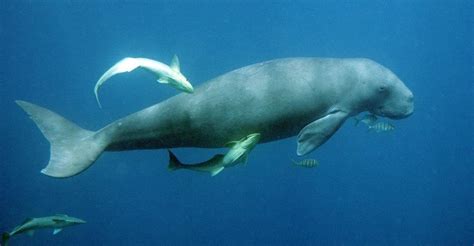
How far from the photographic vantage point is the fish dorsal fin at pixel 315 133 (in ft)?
23.6

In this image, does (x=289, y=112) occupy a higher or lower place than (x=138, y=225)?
higher

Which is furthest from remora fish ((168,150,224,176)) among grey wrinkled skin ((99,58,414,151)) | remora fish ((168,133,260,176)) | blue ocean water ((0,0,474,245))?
blue ocean water ((0,0,474,245))

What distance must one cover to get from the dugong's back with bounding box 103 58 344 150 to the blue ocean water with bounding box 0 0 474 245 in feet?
26.6

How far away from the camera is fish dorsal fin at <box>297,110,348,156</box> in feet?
23.6

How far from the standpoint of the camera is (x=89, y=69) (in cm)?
1794

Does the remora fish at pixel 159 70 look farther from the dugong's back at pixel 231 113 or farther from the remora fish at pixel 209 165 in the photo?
the dugong's back at pixel 231 113

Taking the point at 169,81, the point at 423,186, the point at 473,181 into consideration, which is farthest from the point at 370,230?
the point at 169,81

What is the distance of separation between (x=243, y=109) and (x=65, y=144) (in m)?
3.00

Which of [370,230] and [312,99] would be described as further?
[370,230]

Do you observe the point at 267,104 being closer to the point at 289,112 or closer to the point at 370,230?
the point at 289,112

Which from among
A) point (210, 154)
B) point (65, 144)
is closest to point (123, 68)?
point (65, 144)

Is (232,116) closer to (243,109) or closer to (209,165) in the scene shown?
(243,109)

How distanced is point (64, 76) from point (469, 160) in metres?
20.3

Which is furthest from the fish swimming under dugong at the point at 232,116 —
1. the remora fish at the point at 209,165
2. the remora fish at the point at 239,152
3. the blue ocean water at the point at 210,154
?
the blue ocean water at the point at 210,154
